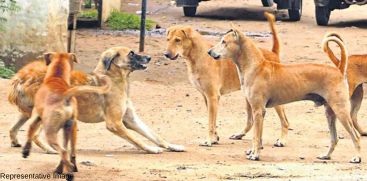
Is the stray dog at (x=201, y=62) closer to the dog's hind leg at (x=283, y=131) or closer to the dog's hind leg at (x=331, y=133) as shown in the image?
the dog's hind leg at (x=283, y=131)

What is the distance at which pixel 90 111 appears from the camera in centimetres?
1050

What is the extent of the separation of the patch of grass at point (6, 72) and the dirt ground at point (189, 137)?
18cm

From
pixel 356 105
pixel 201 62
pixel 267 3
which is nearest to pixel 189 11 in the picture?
pixel 267 3

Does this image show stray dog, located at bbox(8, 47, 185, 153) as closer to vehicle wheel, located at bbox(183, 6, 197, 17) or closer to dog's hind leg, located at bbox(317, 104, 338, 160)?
dog's hind leg, located at bbox(317, 104, 338, 160)

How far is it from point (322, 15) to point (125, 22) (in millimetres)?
4256

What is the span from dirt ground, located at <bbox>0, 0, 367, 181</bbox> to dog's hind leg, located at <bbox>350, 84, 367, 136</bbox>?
0.19m

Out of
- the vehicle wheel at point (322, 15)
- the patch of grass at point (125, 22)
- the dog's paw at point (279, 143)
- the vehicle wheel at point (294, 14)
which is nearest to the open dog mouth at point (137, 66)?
the dog's paw at point (279, 143)

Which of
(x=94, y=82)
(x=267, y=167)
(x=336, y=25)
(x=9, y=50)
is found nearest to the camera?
(x=267, y=167)

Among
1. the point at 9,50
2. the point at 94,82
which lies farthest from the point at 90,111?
the point at 9,50

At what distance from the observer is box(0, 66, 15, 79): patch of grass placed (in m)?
15.0

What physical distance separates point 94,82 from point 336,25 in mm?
13076

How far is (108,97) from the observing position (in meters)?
10.5

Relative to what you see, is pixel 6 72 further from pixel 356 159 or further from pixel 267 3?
pixel 267 3

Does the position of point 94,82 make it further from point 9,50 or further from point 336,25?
point 336,25
